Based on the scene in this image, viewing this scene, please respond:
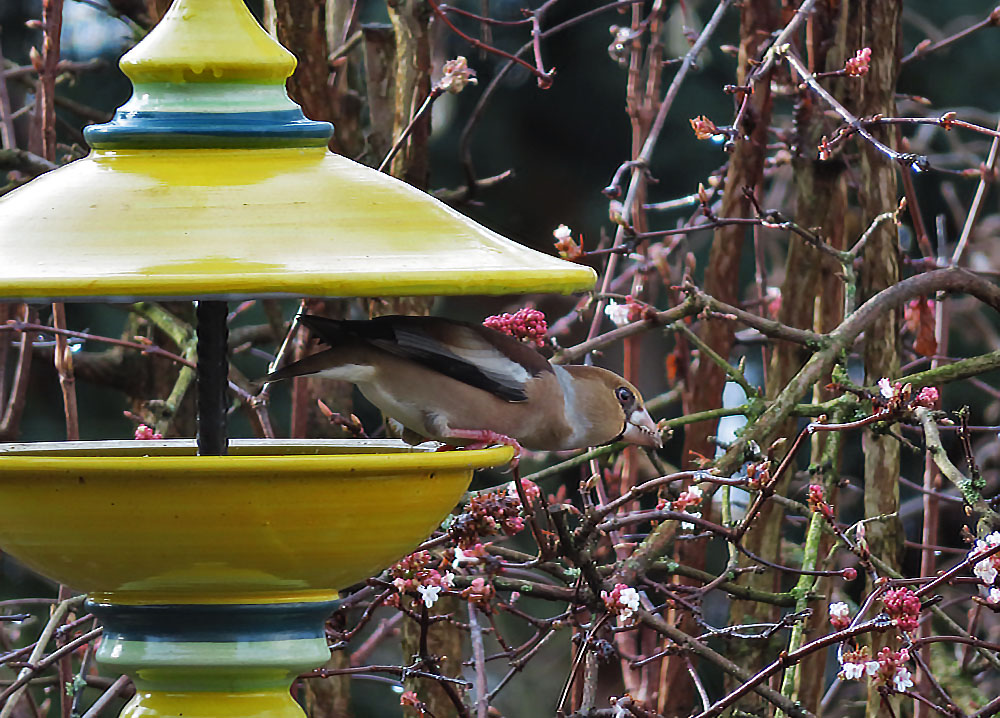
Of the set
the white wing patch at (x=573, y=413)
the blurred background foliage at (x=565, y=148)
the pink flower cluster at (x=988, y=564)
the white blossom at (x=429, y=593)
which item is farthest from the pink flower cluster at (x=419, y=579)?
the blurred background foliage at (x=565, y=148)

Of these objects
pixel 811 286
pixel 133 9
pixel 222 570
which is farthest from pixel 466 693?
pixel 133 9

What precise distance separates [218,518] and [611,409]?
119cm

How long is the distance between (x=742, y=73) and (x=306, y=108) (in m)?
1.10

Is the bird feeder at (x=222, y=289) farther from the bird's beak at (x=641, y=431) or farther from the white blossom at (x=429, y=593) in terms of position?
the bird's beak at (x=641, y=431)

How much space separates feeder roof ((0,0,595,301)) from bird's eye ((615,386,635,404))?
96cm

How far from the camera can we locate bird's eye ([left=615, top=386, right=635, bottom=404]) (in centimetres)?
291

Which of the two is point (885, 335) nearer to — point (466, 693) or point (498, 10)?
point (466, 693)

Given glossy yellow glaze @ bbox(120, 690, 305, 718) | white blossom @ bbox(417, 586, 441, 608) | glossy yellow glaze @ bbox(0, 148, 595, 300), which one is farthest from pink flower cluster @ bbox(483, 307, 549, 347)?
glossy yellow glaze @ bbox(120, 690, 305, 718)

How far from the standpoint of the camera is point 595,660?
8.25 ft

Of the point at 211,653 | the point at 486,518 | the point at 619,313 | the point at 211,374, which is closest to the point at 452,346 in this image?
the point at 486,518

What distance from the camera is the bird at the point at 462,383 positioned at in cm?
243

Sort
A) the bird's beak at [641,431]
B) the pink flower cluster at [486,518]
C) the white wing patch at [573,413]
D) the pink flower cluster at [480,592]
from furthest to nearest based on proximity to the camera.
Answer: the bird's beak at [641,431] → the white wing patch at [573,413] → the pink flower cluster at [480,592] → the pink flower cluster at [486,518]

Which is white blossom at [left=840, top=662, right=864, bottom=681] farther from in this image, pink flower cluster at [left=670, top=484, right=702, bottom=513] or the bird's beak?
the bird's beak

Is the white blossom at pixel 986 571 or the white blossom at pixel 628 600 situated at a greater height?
the white blossom at pixel 986 571
